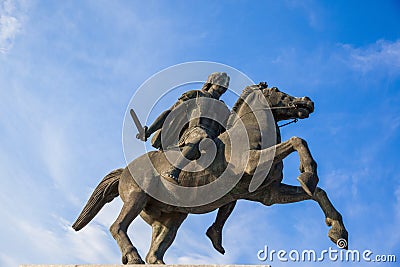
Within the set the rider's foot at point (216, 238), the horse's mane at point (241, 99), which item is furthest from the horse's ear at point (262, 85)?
the rider's foot at point (216, 238)

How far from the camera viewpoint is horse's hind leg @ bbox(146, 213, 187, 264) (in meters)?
9.23

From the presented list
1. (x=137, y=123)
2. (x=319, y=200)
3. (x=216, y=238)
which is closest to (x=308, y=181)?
(x=319, y=200)

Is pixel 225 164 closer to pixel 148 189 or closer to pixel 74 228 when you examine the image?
pixel 148 189

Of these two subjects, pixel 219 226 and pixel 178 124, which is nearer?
pixel 219 226

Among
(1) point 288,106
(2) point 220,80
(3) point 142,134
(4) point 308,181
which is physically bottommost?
(4) point 308,181

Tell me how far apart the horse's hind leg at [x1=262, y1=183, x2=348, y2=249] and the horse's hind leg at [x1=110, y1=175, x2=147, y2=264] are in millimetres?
1779

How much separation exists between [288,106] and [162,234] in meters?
2.59

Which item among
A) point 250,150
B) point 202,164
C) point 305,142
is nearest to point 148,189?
point 202,164

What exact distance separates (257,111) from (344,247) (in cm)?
231

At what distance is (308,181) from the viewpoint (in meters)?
8.30

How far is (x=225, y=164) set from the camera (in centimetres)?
912

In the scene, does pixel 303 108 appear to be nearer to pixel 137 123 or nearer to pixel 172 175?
pixel 172 175

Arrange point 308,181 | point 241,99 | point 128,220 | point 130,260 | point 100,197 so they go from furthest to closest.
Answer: point 241,99, point 100,197, point 128,220, point 130,260, point 308,181

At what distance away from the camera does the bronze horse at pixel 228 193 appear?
28.8 ft
